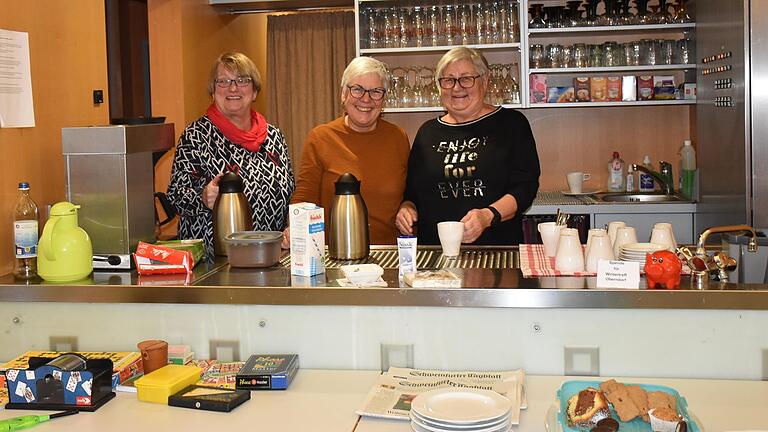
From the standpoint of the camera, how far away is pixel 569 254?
Answer: 7.80 ft

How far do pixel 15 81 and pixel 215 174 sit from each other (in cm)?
82

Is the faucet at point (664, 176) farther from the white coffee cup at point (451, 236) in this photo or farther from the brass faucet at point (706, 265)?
the brass faucet at point (706, 265)

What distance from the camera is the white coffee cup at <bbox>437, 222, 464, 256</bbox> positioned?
272cm

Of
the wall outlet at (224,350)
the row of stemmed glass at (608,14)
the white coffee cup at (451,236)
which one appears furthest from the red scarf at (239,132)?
the row of stemmed glass at (608,14)

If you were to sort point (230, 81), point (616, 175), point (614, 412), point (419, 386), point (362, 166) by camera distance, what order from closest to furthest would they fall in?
point (614, 412) → point (419, 386) → point (230, 81) → point (362, 166) → point (616, 175)

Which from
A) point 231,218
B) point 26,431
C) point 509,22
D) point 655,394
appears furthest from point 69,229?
point 509,22

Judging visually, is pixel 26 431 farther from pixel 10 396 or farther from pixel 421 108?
pixel 421 108

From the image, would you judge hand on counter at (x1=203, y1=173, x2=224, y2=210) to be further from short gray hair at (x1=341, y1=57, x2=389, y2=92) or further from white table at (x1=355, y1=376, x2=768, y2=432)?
white table at (x1=355, y1=376, x2=768, y2=432)

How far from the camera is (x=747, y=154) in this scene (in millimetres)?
3998

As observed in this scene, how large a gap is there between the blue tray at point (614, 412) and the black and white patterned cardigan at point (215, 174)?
5.09 ft

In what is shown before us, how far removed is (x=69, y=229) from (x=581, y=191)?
3487 millimetres

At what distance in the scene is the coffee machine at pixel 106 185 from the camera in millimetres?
2586

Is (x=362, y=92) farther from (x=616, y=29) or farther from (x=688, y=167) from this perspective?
(x=688, y=167)

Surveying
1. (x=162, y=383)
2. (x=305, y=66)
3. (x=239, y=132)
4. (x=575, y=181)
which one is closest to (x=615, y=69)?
(x=575, y=181)
